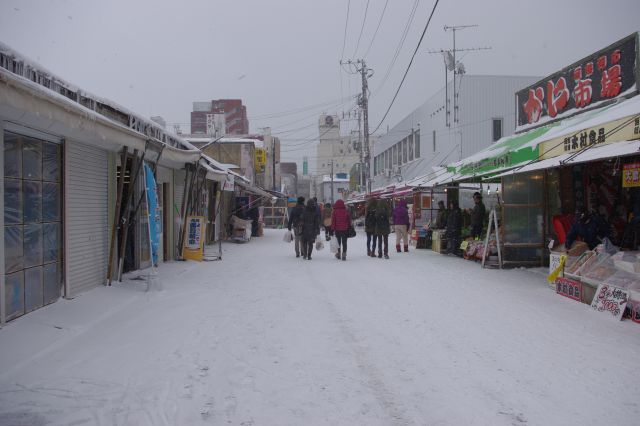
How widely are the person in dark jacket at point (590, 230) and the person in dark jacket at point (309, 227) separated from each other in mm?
6839

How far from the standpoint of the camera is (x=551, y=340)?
17.3 ft

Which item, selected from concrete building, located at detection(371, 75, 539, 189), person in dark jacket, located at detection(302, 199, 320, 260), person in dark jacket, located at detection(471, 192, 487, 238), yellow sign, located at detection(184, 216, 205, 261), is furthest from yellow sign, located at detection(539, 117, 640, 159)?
concrete building, located at detection(371, 75, 539, 189)

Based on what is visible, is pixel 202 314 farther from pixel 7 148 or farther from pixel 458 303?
pixel 458 303

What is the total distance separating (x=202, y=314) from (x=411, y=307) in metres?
3.06

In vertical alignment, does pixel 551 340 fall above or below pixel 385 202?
below

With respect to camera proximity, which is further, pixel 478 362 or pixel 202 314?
pixel 202 314

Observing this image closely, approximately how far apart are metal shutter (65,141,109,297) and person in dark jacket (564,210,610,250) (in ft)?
27.7

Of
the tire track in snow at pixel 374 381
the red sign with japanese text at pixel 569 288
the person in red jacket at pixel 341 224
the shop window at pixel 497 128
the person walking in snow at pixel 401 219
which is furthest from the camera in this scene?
the shop window at pixel 497 128

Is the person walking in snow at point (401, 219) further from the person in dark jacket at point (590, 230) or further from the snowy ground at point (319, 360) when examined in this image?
the snowy ground at point (319, 360)

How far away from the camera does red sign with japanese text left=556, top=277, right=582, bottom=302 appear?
739 centimetres

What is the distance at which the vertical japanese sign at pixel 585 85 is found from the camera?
9.06 m

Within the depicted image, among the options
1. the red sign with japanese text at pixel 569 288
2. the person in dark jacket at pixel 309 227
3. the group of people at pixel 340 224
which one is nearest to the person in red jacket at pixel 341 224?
the group of people at pixel 340 224

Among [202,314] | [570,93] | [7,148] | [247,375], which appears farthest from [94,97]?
[570,93]

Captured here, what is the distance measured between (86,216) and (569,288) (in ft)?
26.5
